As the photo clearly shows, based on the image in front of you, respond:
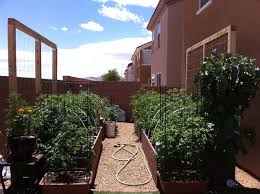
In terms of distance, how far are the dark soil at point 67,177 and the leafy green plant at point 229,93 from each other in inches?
91.3

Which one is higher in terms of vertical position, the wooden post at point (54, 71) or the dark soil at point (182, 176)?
the wooden post at point (54, 71)

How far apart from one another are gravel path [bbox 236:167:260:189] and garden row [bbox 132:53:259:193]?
1.21 feet

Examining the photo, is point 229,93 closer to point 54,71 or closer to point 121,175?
point 121,175

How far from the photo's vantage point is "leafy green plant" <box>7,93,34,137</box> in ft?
21.1

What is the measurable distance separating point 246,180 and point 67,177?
3.35m

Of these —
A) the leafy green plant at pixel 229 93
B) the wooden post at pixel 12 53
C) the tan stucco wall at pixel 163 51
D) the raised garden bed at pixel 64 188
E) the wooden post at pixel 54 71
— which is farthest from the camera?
the tan stucco wall at pixel 163 51

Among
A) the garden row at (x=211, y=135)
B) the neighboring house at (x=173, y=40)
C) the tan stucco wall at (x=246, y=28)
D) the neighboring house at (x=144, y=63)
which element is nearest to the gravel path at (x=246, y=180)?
the tan stucco wall at (x=246, y=28)

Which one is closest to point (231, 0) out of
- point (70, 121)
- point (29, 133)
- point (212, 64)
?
point (212, 64)

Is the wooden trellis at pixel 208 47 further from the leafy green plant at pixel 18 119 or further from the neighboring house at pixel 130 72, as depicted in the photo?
the neighboring house at pixel 130 72

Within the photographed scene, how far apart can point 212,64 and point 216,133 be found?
1203 mm

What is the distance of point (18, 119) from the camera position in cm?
643

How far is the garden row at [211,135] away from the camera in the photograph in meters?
5.89

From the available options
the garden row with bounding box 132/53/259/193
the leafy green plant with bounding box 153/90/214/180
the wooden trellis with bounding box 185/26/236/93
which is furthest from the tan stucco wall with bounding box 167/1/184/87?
the leafy green plant with bounding box 153/90/214/180

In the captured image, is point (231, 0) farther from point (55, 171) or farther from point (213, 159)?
point (55, 171)
